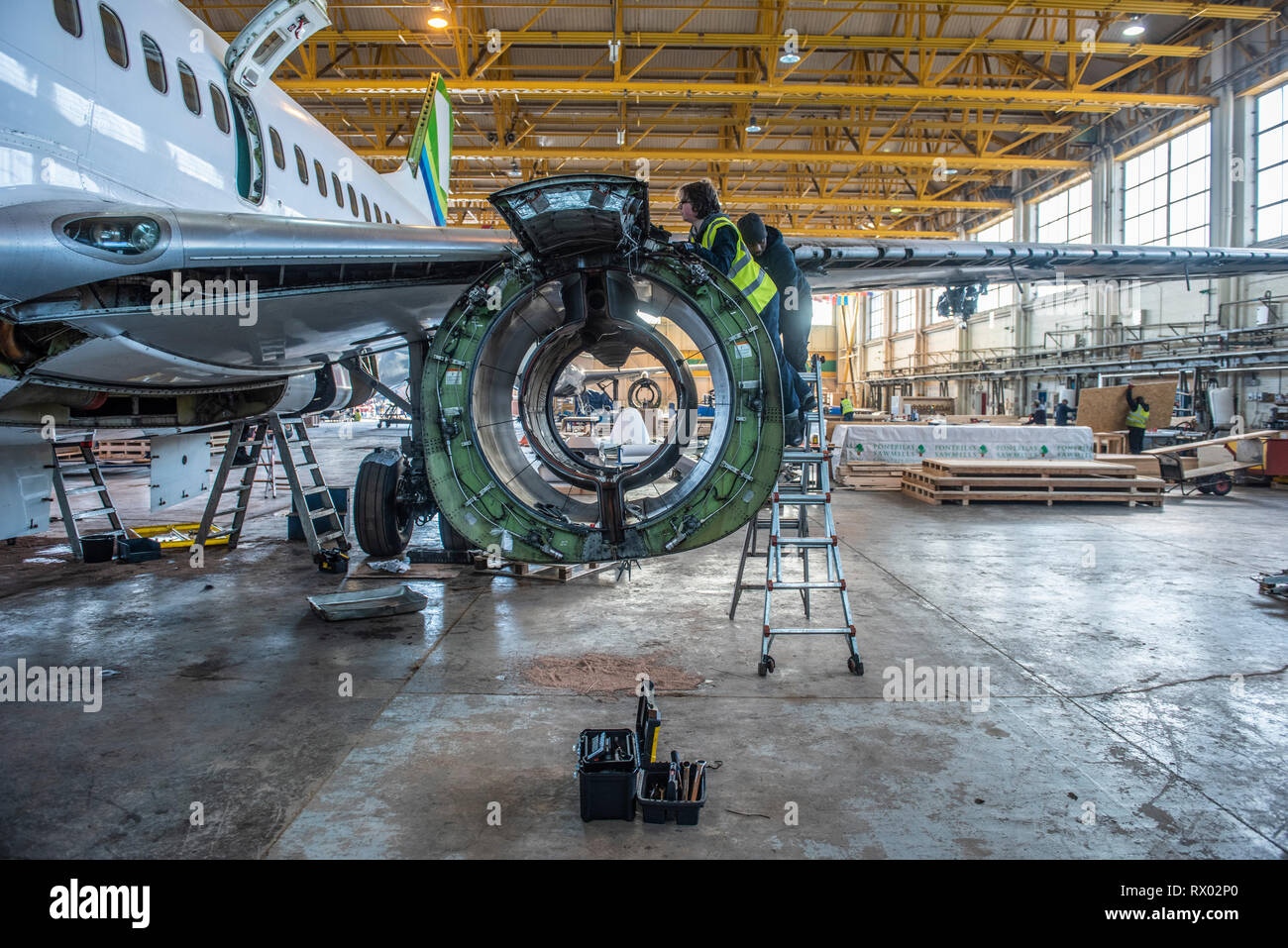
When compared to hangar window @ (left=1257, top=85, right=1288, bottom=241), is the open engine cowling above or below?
below

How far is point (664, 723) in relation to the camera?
3477 millimetres

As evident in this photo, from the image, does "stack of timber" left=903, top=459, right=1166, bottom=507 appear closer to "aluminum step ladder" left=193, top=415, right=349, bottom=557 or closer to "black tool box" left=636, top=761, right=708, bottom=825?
"aluminum step ladder" left=193, top=415, right=349, bottom=557

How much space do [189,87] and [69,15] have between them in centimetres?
103

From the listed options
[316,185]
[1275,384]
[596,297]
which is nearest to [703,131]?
[1275,384]

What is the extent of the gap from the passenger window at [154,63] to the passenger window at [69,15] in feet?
1.71

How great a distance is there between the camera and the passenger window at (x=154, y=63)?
4113mm

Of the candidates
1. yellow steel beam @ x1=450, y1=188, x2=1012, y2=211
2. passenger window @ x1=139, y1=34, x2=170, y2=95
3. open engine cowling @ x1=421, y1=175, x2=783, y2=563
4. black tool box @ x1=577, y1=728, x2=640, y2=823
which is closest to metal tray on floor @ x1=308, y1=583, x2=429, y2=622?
open engine cowling @ x1=421, y1=175, x2=783, y2=563

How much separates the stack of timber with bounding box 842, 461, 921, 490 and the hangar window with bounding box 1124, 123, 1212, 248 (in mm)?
9408

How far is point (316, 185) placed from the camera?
647 cm

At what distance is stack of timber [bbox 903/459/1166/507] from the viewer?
37.0 ft

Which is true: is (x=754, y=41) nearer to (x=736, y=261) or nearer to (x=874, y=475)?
(x=874, y=475)

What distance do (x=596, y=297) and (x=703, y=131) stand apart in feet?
62.5
